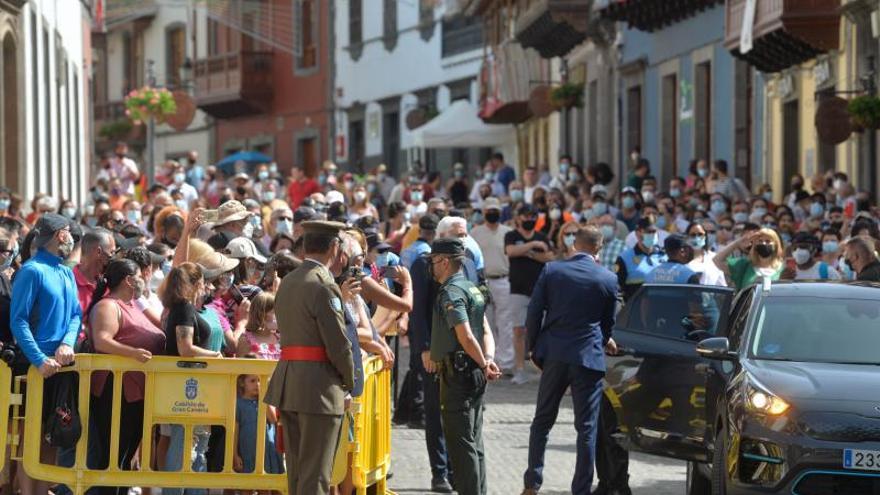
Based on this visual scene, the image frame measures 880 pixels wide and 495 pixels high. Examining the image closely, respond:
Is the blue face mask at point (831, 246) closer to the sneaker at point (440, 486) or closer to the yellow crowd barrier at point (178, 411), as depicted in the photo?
the sneaker at point (440, 486)

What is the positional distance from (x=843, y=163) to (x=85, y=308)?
47.5 ft

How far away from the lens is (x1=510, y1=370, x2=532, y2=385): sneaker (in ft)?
70.8

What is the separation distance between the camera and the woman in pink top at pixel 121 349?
38.8 feet

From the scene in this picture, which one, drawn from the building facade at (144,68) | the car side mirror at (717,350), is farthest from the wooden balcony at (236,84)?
the car side mirror at (717,350)

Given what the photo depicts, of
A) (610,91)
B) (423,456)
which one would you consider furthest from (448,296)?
(610,91)

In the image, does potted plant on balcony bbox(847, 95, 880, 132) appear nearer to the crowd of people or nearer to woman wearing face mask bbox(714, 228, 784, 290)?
the crowd of people

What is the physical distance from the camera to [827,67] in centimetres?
2669

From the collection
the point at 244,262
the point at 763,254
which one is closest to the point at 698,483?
the point at 244,262

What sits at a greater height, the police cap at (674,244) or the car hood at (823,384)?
the police cap at (674,244)

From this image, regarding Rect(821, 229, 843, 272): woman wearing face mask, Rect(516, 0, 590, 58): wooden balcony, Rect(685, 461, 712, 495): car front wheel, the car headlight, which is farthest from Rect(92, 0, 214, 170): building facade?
the car headlight

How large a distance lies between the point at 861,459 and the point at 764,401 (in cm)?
63

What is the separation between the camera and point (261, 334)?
12.6 meters

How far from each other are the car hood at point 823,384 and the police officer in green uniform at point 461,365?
5.92 ft

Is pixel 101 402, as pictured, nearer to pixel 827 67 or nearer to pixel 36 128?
pixel 827 67
